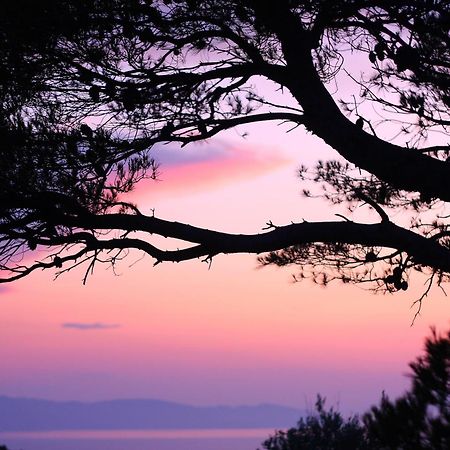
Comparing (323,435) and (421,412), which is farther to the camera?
(323,435)

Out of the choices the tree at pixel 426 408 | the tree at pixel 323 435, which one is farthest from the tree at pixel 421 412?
the tree at pixel 323 435

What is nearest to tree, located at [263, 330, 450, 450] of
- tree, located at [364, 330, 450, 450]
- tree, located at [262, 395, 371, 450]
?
tree, located at [364, 330, 450, 450]

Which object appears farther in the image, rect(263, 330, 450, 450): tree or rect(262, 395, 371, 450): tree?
rect(262, 395, 371, 450): tree

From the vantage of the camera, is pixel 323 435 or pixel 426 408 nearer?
pixel 426 408

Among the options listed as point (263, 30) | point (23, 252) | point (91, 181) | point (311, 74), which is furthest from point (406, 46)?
point (23, 252)

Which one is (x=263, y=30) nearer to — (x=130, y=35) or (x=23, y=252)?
(x=130, y=35)

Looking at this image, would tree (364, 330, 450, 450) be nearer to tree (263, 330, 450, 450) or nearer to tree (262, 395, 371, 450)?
tree (263, 330, 450, 450)

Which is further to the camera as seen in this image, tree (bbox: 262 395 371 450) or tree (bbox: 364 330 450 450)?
tree (bbox: 262 395 371 450)

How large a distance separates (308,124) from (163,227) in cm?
159

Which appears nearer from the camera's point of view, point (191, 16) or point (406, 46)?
point (406, 46)

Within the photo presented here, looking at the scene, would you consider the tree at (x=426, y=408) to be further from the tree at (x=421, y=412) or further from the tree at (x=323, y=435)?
the tree at (x=323, y=435)

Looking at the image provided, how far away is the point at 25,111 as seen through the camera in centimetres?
872

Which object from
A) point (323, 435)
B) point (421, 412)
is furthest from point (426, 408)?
point (323, 435)

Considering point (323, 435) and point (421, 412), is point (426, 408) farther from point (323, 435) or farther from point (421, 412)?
point (323, 435)
